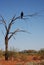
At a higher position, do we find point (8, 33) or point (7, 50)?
point (8, 33)

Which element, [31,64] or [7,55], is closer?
[31,64]

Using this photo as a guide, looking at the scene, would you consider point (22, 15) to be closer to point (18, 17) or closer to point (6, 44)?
point (18, 17)

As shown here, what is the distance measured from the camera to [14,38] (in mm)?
29828

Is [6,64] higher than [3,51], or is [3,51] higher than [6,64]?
[6,64]

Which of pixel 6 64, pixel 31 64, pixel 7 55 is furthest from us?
pixel 7 55

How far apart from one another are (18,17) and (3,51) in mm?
4891

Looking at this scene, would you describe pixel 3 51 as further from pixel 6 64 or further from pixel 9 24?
pixel 6 64

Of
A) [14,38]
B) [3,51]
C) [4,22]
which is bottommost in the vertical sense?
[3,51]

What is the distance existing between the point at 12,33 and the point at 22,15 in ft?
8.50

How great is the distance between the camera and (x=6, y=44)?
1155 inches

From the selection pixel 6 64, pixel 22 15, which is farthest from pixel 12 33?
pixel 6 64

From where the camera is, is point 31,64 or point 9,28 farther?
point 9,28

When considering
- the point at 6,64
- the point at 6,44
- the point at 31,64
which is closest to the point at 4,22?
the point at 6,44

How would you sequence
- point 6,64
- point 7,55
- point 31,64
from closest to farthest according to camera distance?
1. point 31,64
2. point 6,64
3. point 7,55
